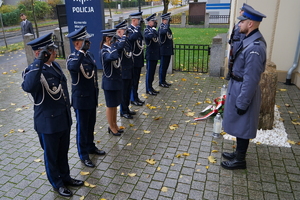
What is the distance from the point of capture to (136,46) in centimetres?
692

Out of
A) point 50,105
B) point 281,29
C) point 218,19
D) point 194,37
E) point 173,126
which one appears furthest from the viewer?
point 218,19

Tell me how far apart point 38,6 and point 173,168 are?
1354 inches

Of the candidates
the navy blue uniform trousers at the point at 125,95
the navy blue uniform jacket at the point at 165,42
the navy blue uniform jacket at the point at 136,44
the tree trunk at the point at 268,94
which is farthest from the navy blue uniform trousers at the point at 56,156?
the navy blue uniform jacket at the point at 165,42

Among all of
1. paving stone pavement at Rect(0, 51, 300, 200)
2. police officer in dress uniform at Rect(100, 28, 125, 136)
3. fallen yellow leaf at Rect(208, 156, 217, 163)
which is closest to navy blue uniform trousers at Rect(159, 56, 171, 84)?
paving stone pavement at Rect(0, 51, 300, 200)

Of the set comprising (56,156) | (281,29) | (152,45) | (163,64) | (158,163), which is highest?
(281,29)

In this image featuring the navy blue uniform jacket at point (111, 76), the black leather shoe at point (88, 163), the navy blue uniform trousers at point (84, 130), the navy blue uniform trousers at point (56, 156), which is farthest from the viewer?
the navy blue uniform jacket at point (111, 76)

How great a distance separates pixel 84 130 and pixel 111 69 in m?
1.37

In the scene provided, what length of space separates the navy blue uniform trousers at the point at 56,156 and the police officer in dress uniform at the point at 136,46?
3.47 m

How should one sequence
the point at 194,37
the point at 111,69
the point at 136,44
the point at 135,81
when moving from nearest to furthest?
the point at 111,69, the point at 136,44, the point at 135,81, the point at 194,37

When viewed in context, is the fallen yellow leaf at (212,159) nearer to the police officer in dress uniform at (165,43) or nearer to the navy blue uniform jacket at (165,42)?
the police officer in dress uniform at (165,43)

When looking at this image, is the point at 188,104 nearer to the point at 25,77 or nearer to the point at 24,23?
the point at 25,77

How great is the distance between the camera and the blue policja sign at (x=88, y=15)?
31.7 feet

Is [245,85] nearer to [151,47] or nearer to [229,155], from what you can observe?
[229,155]

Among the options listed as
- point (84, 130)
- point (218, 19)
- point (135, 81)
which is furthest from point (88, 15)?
point (218, 19)
